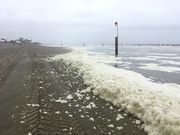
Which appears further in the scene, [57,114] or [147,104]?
[147,104]

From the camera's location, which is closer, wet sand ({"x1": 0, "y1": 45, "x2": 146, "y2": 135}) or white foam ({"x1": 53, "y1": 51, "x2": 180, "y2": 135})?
white foam ({"x1": 53, "y1": 51, "x2": 180, "y2": 135})

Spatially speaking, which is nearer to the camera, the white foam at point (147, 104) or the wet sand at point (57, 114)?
the white foam at point (147, 104)

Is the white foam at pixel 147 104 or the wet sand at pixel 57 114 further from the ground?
the white foam at pixel 147 104

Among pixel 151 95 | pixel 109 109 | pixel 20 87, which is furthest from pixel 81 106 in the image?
pixel 20 87

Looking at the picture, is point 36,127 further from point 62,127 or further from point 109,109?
point 109,109

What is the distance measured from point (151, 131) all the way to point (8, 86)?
8.00m

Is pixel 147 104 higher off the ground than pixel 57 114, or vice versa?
pixel 147 104

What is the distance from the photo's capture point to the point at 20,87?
13523mm

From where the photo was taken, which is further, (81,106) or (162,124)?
(81,106)

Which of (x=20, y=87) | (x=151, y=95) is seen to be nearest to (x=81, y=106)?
(x=151, y=95)

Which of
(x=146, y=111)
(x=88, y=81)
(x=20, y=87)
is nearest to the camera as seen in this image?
(x=146, y=111)

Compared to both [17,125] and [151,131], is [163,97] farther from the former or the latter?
[17,125]

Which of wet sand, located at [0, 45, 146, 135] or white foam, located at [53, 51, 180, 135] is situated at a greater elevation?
white foam, located at [53, 51, 180, 135]

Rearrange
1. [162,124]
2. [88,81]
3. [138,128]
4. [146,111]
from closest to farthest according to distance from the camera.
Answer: [162,124] → [138,128] → [146,111] → [88,81]
